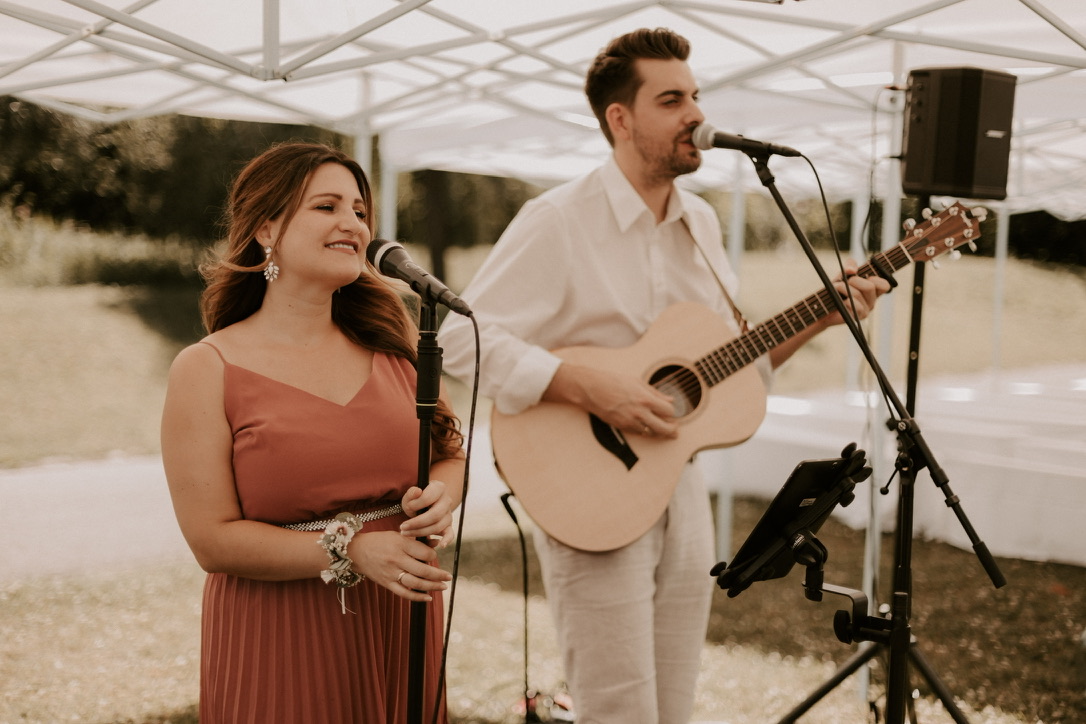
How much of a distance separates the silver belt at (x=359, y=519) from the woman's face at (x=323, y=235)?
0.53 meters

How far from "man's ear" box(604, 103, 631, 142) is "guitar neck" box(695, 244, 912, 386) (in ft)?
2.35

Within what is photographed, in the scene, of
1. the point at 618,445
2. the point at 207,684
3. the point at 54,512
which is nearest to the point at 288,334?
the point at 207,684

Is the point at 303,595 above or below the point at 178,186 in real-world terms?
below

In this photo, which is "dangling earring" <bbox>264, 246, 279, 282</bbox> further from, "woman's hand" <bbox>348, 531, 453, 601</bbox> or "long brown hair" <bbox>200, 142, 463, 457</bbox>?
"woman's hand" <bbox>348, 531, 453, 601</bbox>

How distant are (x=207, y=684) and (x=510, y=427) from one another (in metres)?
1.10

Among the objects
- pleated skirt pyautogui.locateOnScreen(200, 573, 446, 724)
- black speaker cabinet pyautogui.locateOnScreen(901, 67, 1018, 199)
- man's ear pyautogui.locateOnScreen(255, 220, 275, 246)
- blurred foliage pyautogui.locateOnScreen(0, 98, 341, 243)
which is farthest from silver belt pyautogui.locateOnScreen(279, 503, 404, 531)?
blurred foliage pyautogui.locateOnScreen(0, 98, 341, 243)

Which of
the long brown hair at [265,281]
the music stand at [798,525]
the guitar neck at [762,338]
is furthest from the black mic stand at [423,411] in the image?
the guitar neck at [762,338]

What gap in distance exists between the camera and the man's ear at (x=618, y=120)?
280cm

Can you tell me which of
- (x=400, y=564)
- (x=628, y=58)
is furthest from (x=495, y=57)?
(x=400, y=564)

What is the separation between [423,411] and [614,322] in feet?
4.13

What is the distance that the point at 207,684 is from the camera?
7.07 feet

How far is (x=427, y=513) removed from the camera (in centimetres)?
179

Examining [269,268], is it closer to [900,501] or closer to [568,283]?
[568,283]

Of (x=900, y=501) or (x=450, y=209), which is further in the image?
(x=450, y=209)
